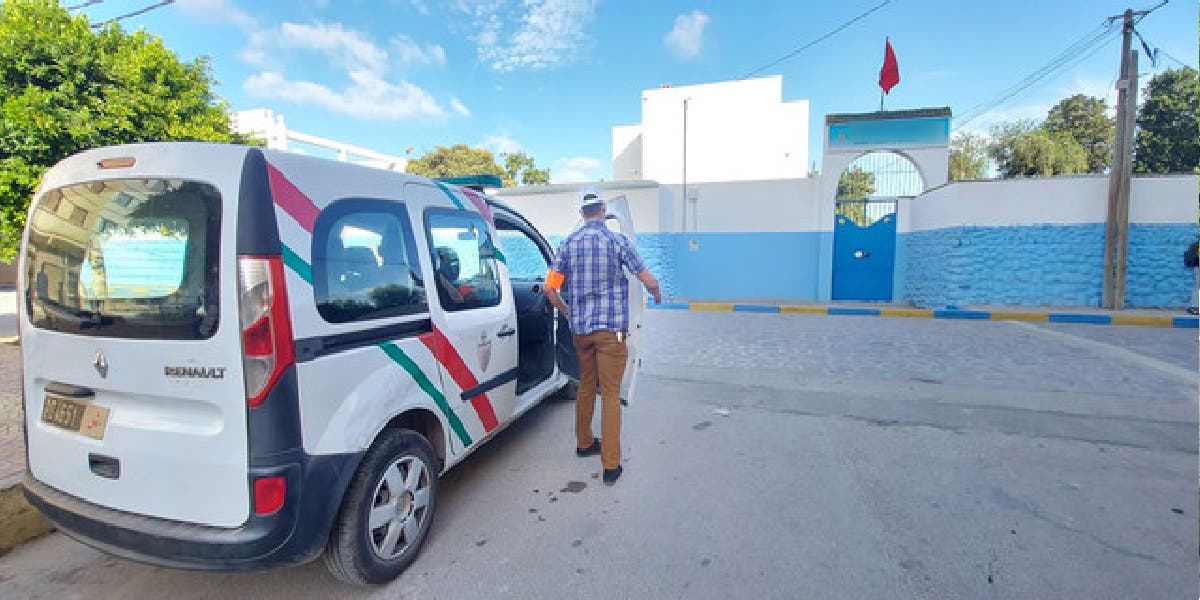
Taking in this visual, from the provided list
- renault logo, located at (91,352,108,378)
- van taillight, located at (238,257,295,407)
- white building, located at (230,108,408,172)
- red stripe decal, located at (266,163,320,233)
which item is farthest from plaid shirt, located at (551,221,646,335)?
white building, located at (230,108,408,172)

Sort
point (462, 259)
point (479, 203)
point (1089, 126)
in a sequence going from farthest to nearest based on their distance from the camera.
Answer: point (1089, 126)
point (479, 203)
point (462, 259)

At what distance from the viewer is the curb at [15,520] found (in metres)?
2.67

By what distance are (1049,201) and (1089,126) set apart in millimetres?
21931

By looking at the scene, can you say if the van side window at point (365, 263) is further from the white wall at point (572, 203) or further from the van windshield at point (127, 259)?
the white wall at point (572, 203)

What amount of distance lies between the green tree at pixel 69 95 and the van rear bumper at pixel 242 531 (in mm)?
4556

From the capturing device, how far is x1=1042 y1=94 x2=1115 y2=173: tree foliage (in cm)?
2484

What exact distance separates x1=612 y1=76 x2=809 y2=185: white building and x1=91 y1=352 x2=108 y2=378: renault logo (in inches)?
869

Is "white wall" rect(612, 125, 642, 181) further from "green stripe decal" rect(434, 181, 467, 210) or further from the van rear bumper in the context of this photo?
the van rear bumper

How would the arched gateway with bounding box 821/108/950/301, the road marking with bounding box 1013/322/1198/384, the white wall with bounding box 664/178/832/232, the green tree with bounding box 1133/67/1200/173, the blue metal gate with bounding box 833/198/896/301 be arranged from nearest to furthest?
the road marking with bounding box 1013/322/1198/384
the arched gateway with bounding box 821/108/950/301
the blue metal gate with bounding box 833/198/896/301
the white wall with bounding box 664/178/832/232
the green tree with bounding box 1133/67/1200/173

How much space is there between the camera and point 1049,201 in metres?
10.3

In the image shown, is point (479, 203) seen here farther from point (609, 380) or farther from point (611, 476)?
point (611, 476)

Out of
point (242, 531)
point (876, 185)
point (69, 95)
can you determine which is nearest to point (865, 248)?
point (876, 185)

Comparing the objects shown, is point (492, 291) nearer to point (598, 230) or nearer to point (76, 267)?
point (598, 230)

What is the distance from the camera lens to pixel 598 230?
332 centimetres
